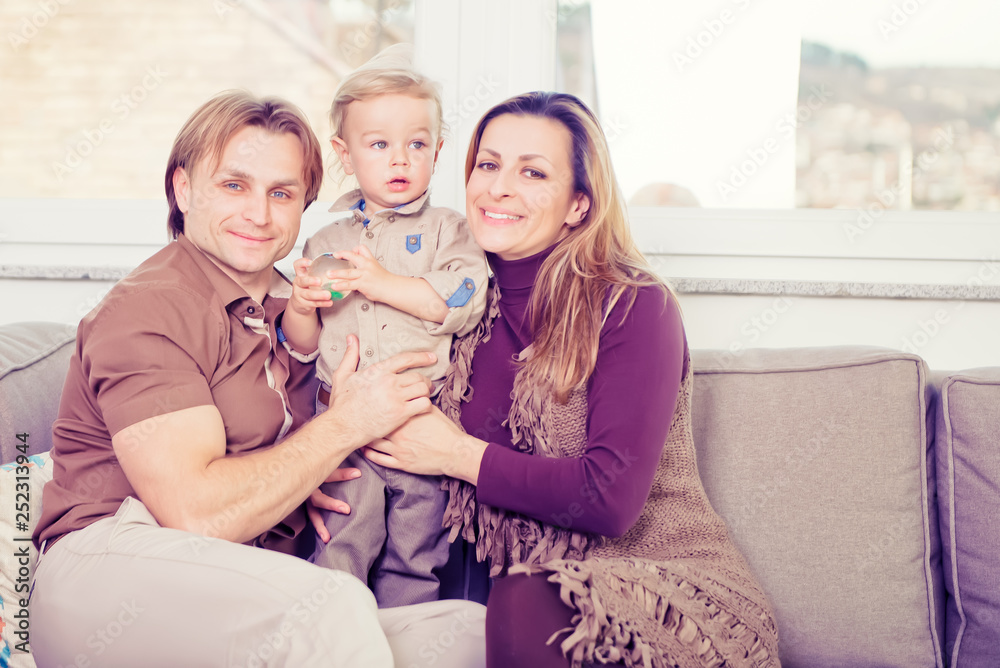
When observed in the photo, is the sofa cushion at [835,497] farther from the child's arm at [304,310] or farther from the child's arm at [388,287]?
the child's arm at [304,310]

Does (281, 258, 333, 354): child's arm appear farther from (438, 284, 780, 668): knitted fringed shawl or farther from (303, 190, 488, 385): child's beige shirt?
(438, 284, 780, 668): knitted fringed shawl

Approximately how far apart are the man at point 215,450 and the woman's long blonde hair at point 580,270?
27 cm

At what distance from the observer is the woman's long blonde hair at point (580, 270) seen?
4.63ft

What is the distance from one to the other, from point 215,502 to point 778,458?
1117 millimetres

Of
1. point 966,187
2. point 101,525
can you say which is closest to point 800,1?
point 966,187

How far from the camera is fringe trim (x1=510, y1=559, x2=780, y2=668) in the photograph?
1.11 meters

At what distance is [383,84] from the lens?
1.53m

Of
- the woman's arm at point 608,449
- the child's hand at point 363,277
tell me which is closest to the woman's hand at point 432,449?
the woman's arm at point 608,449

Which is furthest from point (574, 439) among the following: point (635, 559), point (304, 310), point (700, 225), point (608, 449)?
point (700, 225)

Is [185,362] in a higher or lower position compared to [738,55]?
lower

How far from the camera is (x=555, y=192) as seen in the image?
1519mm

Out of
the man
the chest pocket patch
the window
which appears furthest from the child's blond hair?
the window

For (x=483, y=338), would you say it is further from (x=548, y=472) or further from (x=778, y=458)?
(x=778, y=458)

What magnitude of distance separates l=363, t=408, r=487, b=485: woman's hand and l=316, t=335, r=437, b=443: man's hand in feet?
0.10
